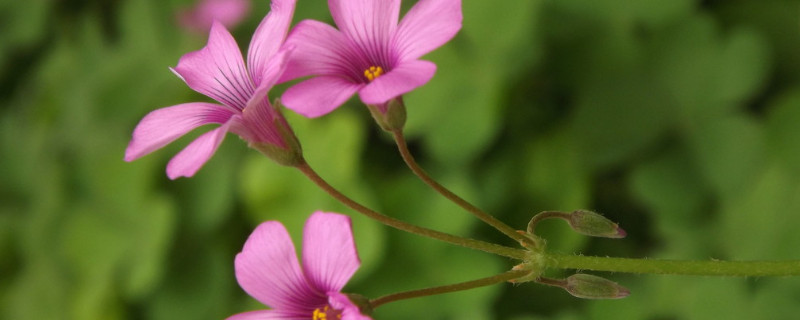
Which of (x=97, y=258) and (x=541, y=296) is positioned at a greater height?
(x=541, y=296)

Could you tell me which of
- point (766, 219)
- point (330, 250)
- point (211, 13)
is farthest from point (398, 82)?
point (211, 13)

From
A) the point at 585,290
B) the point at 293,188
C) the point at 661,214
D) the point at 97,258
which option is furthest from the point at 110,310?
the point at 585,290

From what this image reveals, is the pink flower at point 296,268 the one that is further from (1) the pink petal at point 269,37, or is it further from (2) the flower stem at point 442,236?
(1) the pink petal at point 269,37

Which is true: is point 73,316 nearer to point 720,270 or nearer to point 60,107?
point 60,107

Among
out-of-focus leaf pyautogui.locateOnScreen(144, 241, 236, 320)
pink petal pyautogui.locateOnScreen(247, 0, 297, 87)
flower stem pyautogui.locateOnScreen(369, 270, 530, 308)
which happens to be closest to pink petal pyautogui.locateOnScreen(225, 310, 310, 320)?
flower stem pyautogui.locateOnScreen(369, 270, 530, 308)

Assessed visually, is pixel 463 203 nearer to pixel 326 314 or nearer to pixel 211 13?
pixel 326 314

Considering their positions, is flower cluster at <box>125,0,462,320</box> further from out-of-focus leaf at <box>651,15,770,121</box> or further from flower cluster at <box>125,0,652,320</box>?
out-of-focus leaf at <box>651,15,770,121</box>
